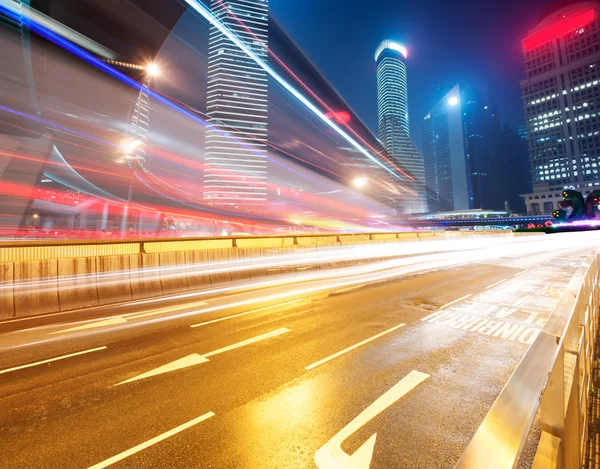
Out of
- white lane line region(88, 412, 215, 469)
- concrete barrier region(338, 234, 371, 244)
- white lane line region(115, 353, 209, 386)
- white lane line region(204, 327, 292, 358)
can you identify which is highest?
concrete barrier region(338, 234, 371, 244)

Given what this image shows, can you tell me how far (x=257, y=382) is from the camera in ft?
15.4

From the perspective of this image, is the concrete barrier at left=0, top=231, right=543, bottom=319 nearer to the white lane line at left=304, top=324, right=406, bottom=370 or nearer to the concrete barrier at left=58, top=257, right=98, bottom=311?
the concrete barrier at left=58, top=257, right=98, bottom=311

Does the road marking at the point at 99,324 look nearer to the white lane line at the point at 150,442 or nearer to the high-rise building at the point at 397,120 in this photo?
the white lane line at the point at 150,442

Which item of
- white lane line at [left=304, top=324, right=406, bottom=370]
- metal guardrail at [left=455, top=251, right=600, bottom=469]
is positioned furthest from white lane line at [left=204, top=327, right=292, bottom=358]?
metal guardrail at [left=455, top=251, right=600, bottom=469]

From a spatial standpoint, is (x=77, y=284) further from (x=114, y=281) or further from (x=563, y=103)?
(x=563, y=103)

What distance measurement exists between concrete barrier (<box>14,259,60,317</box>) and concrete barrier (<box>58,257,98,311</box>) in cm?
15

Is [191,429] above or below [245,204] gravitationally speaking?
below

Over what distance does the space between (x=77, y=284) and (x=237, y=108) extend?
121074 mm

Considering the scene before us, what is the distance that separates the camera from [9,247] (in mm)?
10125

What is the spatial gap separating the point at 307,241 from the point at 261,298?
44.3 ft

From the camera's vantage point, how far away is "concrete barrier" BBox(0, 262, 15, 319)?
838cm

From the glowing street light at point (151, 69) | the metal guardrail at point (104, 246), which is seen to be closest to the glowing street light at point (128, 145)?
the glowing street light at point (151, 69)

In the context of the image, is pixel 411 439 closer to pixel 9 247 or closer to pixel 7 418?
pixel 7 418

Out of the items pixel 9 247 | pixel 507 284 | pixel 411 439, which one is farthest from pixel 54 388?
pixel 507 284
